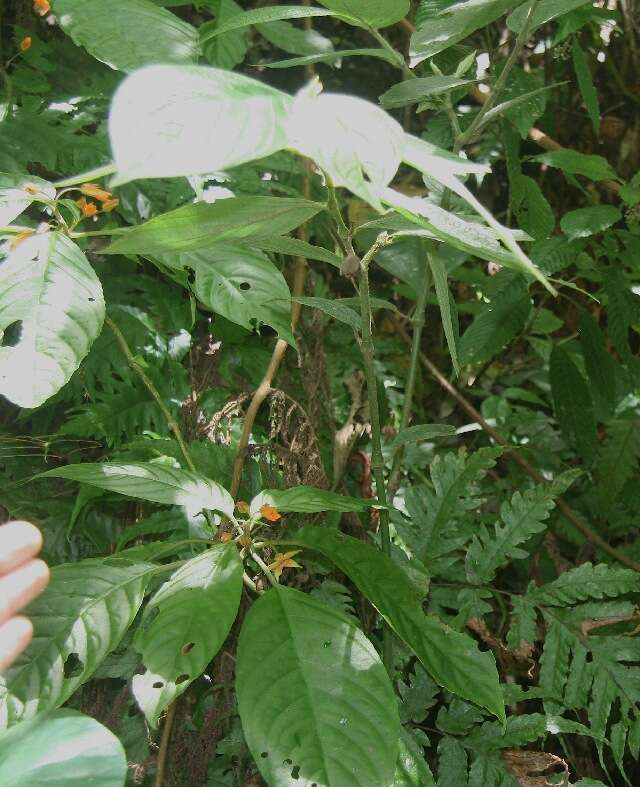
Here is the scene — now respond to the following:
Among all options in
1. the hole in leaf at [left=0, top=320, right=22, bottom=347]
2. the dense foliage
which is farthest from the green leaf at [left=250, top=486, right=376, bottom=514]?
the hole in leaf at [left=0, top=320, right=22, bottom=347]

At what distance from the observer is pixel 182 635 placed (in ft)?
2.92

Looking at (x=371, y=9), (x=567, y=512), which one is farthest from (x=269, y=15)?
(x=567, y=512)

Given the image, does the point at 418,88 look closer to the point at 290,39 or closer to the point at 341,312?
the point at 341,312

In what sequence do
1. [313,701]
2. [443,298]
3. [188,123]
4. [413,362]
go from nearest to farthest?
[188,123] → [313,701] → [443,298] → [413,362]

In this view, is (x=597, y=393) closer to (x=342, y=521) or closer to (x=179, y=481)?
(x=342, y=521)

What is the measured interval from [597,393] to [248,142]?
1.52 m

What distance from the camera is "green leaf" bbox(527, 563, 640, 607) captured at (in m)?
1.33

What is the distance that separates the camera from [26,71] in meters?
1.65

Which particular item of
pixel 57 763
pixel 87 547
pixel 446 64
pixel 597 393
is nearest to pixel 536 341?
pixel 597 393

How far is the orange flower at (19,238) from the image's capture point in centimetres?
102

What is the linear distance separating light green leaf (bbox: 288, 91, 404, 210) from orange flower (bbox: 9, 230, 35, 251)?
0.50 meters

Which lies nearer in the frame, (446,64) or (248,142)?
(248,142)

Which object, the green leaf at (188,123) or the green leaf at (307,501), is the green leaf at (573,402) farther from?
the green leaf at (188,123)

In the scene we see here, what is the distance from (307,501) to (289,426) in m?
0.46
